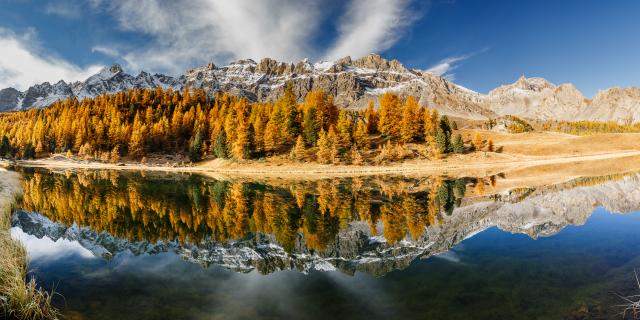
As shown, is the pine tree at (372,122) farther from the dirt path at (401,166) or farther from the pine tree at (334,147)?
the pine tree at (334,147)

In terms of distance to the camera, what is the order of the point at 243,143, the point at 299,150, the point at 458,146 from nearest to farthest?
the point at 299,150, the point at 243,143, the point at 458,146

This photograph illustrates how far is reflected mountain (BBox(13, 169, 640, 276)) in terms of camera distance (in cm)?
1678

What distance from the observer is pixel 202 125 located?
105000 mm

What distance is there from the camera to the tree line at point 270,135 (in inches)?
3076

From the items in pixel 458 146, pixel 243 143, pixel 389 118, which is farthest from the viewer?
pixel 389 118

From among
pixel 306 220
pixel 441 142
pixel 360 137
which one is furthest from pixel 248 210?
pixel 441 142

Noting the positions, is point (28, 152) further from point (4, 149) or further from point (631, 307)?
point (631, 307)

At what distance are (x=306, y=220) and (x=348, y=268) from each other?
10.0m

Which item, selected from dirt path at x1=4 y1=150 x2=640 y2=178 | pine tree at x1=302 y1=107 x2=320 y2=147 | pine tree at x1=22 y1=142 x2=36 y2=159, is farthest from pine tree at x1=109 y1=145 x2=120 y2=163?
pine tree at x1=302 y1=107 x2=320 y2=147

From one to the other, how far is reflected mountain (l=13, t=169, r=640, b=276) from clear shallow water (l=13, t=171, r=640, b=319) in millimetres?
153

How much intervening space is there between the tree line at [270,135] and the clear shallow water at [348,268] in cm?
5188

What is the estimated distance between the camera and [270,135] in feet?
263

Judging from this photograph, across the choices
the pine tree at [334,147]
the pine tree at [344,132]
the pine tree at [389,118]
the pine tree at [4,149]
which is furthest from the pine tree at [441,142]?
the pine tree at [4,149]

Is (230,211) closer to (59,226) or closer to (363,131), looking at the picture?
(59,226)
